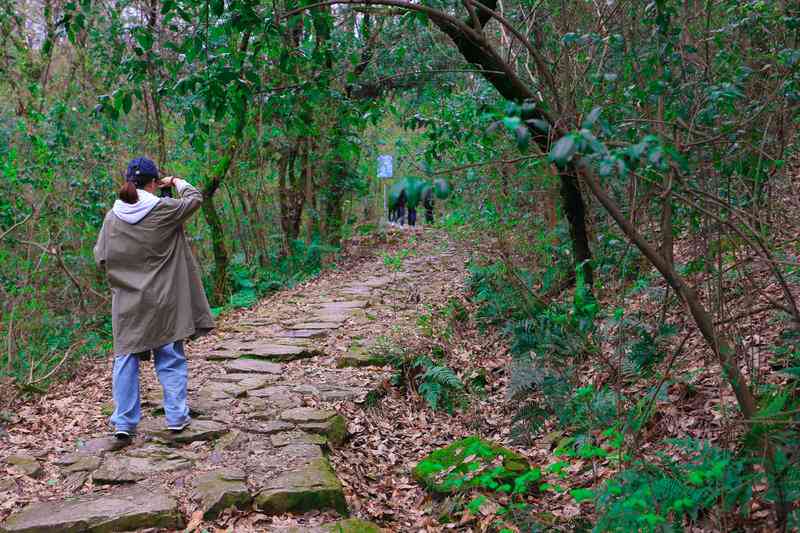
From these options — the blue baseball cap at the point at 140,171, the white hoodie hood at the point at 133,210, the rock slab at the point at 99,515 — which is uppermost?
the blue baseball cap at the point at 140,171

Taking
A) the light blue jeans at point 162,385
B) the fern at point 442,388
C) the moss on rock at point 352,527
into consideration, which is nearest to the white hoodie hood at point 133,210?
the light blue jeans at point 162,385

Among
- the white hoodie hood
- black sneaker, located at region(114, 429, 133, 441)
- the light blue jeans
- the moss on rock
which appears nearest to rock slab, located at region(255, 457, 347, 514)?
the moss on rock

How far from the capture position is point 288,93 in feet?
17.7

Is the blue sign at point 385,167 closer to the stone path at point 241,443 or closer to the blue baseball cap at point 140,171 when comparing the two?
the stone path at point 241,443

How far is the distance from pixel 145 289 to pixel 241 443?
4.43 feet

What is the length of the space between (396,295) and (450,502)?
19.3 ft

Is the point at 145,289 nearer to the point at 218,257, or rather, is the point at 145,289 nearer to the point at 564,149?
the point at 564,149

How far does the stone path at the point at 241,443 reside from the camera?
4.14 m

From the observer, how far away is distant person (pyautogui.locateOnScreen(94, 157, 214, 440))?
5098 millimetres

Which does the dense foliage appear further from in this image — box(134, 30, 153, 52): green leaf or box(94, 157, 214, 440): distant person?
box(94, 157, 214, 440): distant person

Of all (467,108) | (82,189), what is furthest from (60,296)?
(467,108)

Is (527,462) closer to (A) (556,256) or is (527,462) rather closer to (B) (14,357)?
(A) (556,256)

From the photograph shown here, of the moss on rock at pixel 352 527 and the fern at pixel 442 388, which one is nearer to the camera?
the moss on rock at pixel 352 527

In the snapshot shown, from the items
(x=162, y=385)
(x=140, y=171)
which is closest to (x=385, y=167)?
(x=140, y=171)
